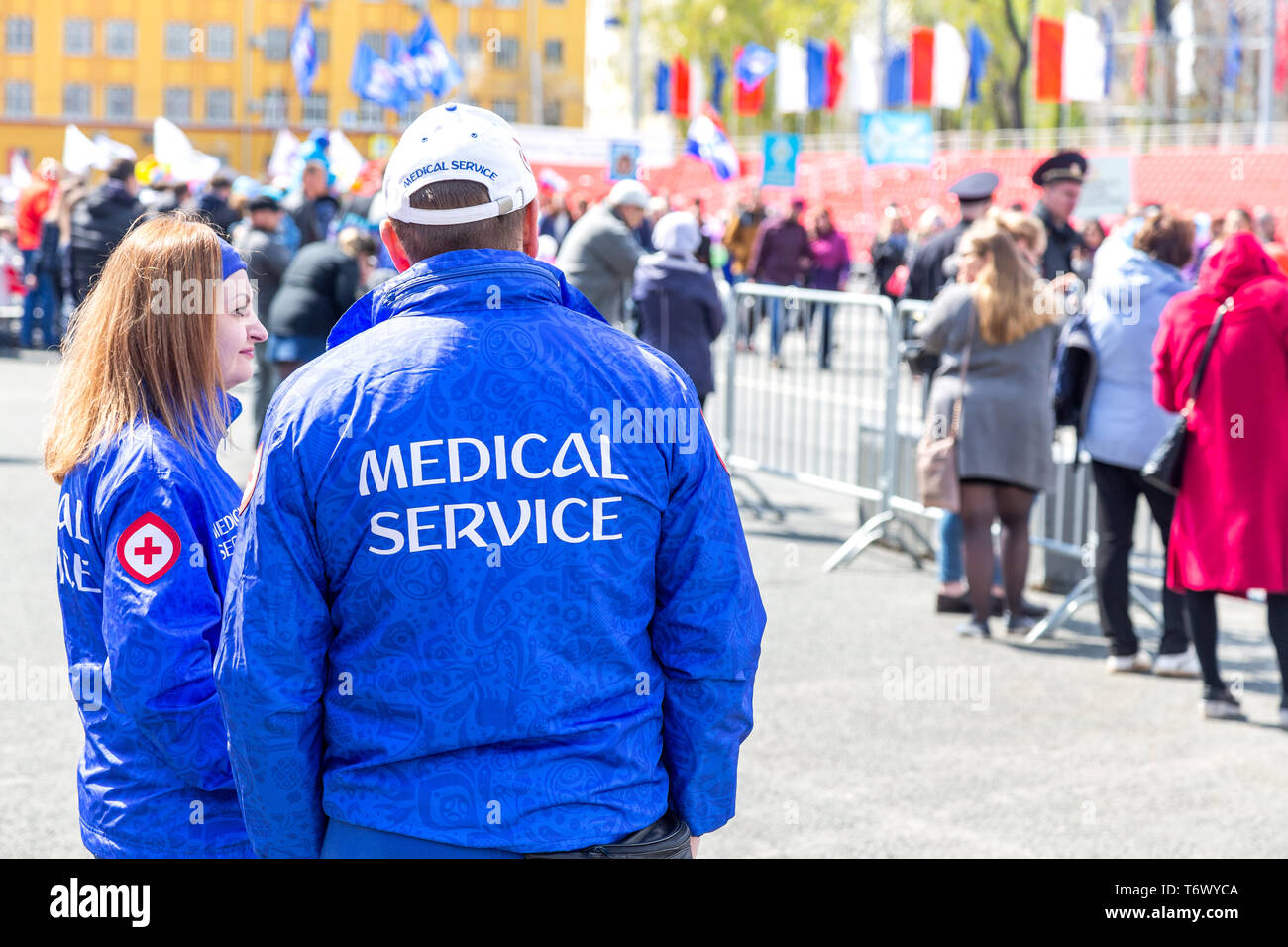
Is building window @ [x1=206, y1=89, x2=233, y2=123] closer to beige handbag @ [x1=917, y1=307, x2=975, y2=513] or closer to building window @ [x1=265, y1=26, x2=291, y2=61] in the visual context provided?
building window @ [x1=265, y1=26, x2=291, y2=61]


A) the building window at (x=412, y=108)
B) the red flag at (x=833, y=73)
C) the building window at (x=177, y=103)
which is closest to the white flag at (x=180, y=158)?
the building window at (x=412, y=108)

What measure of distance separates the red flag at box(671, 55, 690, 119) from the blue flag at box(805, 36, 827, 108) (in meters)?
8.28

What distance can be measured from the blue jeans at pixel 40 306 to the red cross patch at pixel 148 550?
17.9m

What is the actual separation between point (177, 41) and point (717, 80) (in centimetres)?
3669

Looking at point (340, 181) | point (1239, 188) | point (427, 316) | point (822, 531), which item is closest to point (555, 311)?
point (427, 316)

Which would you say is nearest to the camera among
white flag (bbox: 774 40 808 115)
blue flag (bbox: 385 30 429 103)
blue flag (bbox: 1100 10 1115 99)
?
blue flag (bbox: 385 30 429 103)

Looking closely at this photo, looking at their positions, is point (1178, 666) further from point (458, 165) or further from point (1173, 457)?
point (458, 165)

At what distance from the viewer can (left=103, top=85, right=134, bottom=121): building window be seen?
8062 centimetres

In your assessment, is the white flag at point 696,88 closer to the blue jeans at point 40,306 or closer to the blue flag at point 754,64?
the blue flag at point 754,64

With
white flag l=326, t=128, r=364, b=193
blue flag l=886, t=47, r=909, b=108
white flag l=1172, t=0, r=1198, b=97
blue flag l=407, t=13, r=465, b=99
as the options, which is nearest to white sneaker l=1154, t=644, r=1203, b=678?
white flag l=326, t=128, r=364, b=193

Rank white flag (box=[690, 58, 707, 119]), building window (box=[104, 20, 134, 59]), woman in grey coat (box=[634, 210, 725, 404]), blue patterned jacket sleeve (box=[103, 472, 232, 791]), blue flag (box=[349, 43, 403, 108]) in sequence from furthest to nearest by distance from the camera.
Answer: building window (box=[104, 20, 134, 59]) → white flag (box=[690, 58, 707, 119]) → blue flag (box=[349, 43, 403, 108]) → woman in grey coat (box=[634, 210, 725, 404]) → blue patterned jacket sleeve (box=[103, 472, 232, 791])

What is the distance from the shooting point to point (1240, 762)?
237 inches

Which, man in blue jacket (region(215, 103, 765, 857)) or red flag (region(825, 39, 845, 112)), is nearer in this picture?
man in blue jacket (region(215, 103, 765, 857))
